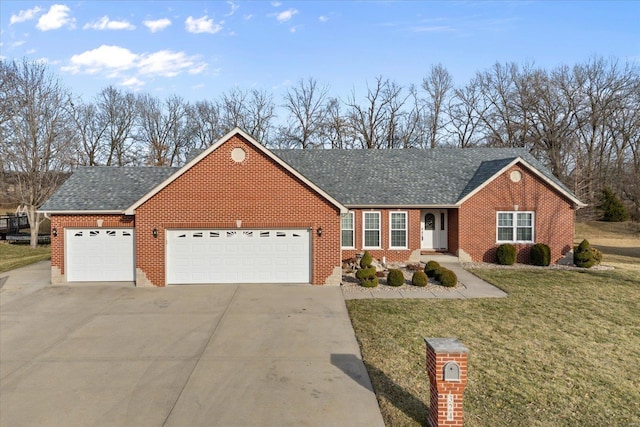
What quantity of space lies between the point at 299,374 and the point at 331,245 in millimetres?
7429

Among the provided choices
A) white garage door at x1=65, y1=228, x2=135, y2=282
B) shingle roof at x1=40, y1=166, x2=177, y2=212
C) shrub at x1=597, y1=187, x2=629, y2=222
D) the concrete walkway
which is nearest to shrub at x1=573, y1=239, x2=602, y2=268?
the concrete walkway

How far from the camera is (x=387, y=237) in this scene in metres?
19.1

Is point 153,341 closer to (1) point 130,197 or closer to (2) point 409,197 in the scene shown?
(1) point 130,197

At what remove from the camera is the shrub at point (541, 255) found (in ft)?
58.6

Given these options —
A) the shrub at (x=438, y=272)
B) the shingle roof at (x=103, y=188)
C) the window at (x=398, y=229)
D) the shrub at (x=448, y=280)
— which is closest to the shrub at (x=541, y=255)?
the window at (x=398, y=229)

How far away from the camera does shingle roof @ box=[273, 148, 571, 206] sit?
1917 centimetres

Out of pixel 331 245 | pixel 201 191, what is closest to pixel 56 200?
pixel 201 191

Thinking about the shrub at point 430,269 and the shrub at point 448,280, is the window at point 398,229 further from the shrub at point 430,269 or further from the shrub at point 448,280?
the shrub at point 448,280

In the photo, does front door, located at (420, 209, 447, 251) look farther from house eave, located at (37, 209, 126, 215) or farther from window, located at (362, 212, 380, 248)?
house eave, located at (37, 209, 126, 215)

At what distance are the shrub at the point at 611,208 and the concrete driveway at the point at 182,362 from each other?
3753 cm

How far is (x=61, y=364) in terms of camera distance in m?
7.63

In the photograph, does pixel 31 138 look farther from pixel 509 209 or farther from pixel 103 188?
pixel 509 209

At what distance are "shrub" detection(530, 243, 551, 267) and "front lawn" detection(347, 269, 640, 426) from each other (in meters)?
3.96

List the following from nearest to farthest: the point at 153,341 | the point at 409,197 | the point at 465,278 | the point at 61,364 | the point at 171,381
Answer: the point at 171,381, the point at 61,364, the point at 153,341, the point at 465,278, the point at 409,197
